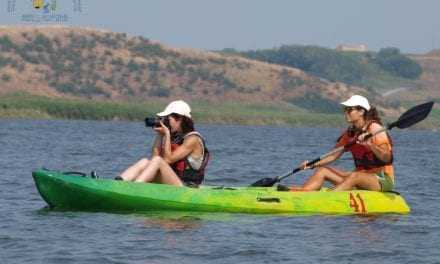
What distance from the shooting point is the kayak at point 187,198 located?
17.7 m

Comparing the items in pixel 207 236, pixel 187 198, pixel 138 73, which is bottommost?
pixel 207 236

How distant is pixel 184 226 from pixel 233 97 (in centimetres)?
10557

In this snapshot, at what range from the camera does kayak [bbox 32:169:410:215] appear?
17.7 meters

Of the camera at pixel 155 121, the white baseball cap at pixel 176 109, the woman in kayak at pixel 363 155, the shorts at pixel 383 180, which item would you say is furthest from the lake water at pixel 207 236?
the white baseball cap at pixel 176 109

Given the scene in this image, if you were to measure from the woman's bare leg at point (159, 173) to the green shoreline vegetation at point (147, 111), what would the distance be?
6319 centimetres

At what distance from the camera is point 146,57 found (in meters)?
131

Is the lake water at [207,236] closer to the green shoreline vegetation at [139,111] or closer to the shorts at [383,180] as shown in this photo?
the shorts at [383,180]

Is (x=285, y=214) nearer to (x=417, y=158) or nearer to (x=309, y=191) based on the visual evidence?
(x=309, y=191)

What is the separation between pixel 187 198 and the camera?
17.9 metres

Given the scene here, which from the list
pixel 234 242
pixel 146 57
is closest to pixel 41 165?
pixel 234 242

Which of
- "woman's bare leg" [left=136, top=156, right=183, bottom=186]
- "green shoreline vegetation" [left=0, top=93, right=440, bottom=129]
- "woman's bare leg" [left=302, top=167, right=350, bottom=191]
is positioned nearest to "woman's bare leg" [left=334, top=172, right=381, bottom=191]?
"woman's bare leg" [left=302, top=167, right=350, bottom=191]

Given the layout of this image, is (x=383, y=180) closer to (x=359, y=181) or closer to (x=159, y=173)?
(x=359, y=181)

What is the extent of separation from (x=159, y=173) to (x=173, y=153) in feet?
1.13

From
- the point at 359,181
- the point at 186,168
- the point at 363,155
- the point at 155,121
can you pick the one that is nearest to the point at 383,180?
the point at 359,181
